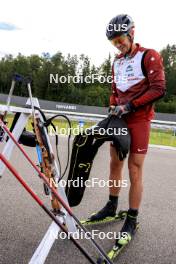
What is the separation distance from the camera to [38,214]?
3945 millimetres

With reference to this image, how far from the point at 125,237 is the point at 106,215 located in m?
0.57

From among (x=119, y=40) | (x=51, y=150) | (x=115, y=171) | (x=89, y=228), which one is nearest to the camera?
(x=51, y=150)

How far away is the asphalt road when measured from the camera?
3.07m

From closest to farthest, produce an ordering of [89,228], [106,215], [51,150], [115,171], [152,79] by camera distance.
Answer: [51,150] < [152,79] < [89,228] < [115,171] < [106,215]

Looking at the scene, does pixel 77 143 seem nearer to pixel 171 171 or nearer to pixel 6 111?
pixel 6 111

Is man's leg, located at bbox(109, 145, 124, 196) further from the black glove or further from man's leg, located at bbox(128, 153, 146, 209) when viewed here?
the black glove

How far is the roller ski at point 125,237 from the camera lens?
3.10 meters

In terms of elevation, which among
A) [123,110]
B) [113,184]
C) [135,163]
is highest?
[123,110]

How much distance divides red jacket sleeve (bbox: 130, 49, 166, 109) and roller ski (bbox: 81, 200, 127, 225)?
4.19ft

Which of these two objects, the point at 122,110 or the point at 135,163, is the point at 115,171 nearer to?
the point at 135,163

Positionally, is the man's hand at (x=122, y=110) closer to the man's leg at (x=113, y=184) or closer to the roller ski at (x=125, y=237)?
the man's leg at (x=113, y=184)

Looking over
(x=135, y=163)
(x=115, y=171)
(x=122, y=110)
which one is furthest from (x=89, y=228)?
(x=122, y=110)

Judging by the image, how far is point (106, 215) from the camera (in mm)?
3871

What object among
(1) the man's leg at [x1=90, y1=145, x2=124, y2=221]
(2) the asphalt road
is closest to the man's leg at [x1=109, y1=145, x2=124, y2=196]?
(1) the man's leg at [x1=90, y1=145, x2=124, y2=221]
